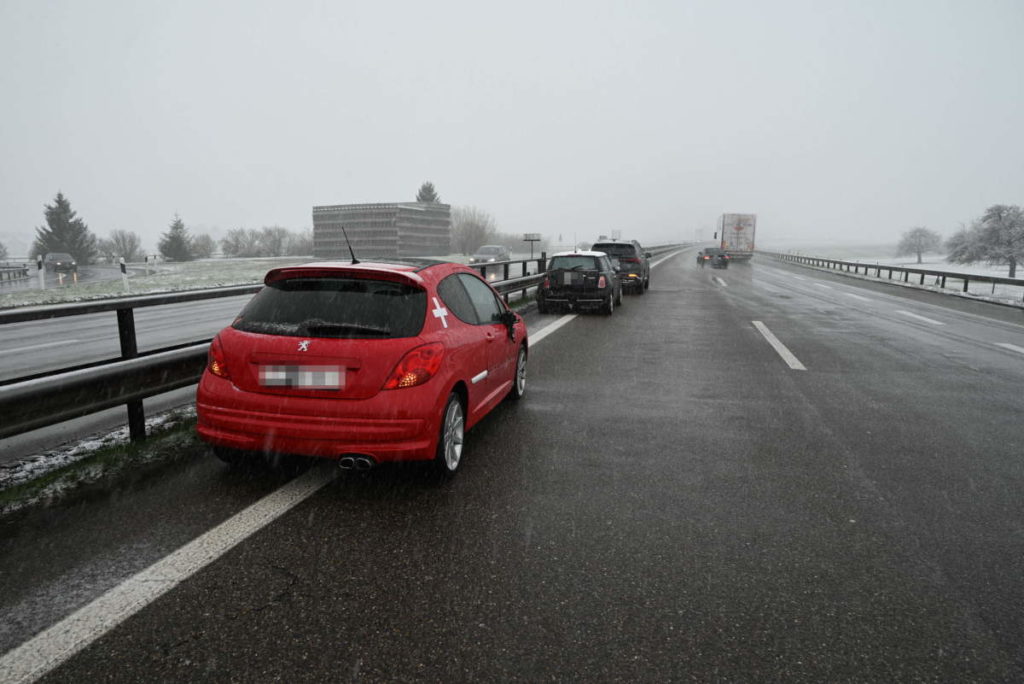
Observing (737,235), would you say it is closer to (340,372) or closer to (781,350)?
(781,350)

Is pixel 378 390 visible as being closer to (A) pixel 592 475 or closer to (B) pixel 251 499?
(B) pixel 251 499

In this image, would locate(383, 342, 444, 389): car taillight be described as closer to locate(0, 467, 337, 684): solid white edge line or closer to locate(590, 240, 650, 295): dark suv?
locate(0, 467, 337, 684): solid white edge line

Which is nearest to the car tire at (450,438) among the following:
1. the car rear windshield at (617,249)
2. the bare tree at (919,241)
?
the car rear windshield at (617,249)

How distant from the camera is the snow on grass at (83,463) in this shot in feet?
12.0

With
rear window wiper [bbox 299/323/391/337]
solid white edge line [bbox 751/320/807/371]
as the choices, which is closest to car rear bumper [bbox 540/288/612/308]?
solid white edge line [bbox 751/320/807/371]

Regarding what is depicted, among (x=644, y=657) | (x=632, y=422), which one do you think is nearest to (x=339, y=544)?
(x=644, y=657)

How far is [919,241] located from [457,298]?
12232cm

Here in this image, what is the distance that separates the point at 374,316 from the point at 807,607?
9.16 feet

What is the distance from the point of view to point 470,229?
4887 inches

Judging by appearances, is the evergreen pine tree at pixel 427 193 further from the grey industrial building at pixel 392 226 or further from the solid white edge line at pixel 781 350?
the solid white edge line at pixel 781 350

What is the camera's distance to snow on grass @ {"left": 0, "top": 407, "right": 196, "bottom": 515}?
12.0ft

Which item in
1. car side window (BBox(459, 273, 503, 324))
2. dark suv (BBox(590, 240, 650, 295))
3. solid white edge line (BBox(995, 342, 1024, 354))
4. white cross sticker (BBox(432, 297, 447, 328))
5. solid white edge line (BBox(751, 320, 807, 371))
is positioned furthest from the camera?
dark suv (BBox(590, 240, 650, 295))

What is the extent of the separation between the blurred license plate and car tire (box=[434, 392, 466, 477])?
69cm

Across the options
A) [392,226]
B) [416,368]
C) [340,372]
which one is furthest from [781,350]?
[392,226]
